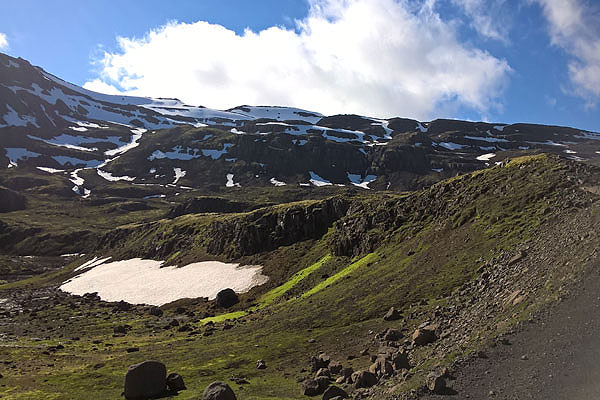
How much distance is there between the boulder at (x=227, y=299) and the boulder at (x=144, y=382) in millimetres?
44902

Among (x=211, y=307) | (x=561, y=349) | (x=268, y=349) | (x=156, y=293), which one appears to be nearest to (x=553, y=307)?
(x=561, y=349)

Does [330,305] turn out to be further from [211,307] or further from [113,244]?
[113,244]

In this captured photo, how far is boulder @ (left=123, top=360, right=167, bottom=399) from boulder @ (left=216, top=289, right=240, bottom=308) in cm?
4490

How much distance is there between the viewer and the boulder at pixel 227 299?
249ft

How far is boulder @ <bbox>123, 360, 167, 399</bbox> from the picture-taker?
30.2 metres

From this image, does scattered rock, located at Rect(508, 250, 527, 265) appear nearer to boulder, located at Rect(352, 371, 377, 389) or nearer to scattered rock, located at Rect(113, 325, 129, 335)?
boulder, located at Rect(352, 371, 377, 389)

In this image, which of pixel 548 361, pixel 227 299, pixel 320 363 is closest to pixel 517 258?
pixel 548 361

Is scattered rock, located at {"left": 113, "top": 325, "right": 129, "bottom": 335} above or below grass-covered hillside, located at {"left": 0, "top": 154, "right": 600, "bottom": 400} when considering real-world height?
below

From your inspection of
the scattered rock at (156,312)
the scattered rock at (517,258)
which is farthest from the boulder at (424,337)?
the scattered rock at (156,312)

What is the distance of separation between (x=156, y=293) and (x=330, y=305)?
60.0 m

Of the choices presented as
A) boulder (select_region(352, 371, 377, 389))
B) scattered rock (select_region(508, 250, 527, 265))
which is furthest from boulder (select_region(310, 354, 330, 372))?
scattered rock (select_region(508, 250, 527, 265))

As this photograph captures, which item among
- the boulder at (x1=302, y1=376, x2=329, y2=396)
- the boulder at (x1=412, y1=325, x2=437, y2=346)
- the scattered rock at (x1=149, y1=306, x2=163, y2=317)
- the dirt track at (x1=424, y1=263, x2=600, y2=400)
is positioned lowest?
the scattered rock at (x1=149, y1=306, x2=163, y2=317)

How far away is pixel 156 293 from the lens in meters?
93.4

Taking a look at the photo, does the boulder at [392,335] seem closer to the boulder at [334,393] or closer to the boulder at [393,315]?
the boulder at [393,315]
